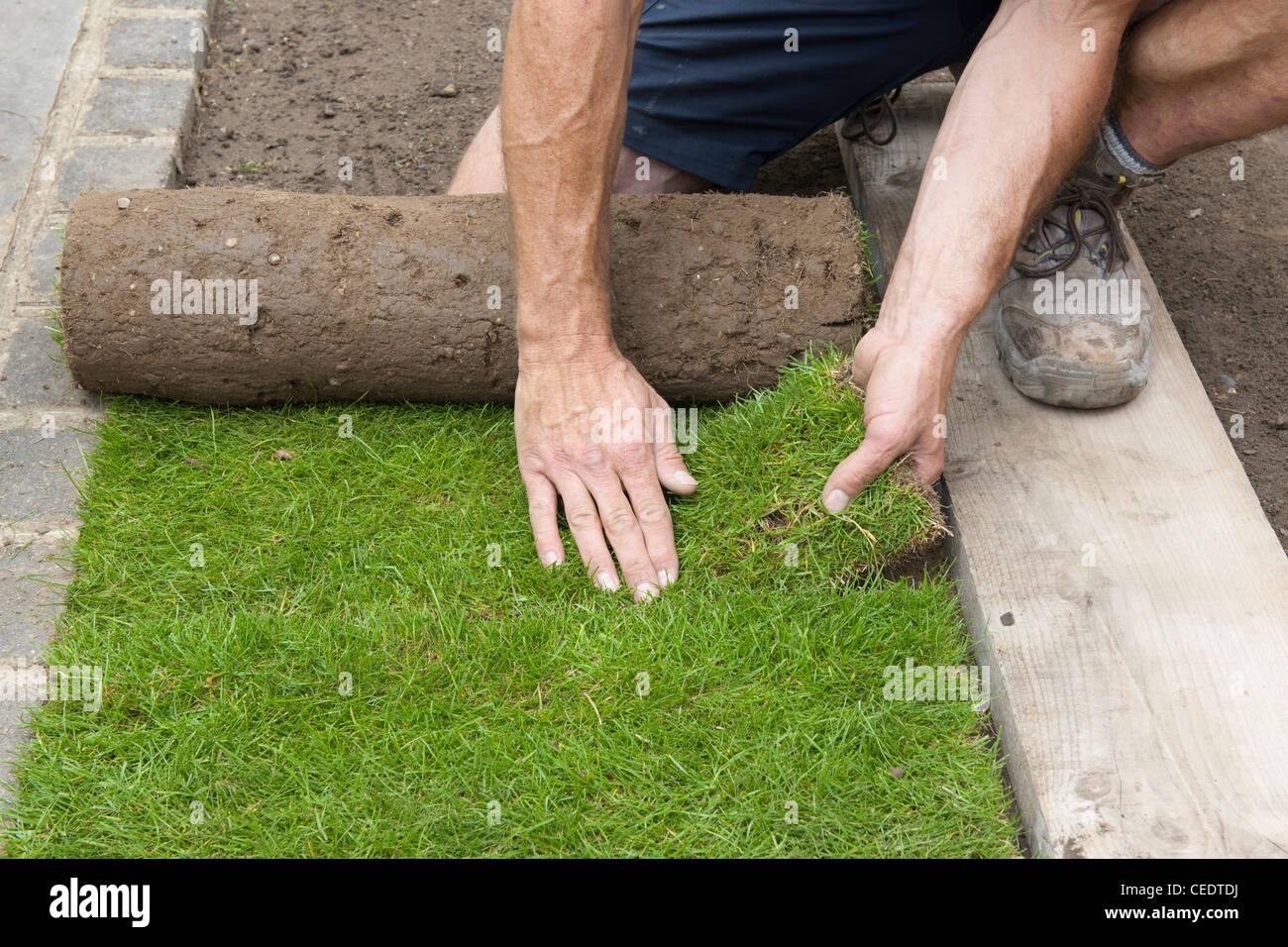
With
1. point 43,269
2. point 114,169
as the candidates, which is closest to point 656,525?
point 43,269

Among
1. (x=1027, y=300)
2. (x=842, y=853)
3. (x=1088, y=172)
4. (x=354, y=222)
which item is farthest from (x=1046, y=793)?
(x=354, y=222)

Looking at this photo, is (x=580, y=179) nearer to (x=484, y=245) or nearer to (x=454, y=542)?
(x=484, y=245)

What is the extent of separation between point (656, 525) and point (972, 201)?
0.98 meters

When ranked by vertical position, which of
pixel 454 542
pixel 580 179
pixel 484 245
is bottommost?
pixel 454 542

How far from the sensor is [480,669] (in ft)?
7.47

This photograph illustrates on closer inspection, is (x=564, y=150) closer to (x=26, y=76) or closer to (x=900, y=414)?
(x=900, y=414)

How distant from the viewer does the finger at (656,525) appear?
2434mm

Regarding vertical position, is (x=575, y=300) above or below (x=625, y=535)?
above

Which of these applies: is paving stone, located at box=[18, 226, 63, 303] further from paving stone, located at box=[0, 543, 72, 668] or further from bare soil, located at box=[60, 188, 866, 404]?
paving stone, located at box=[0, 543, 72, 668]

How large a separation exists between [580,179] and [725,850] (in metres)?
1.41

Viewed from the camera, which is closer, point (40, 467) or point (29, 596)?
point (29, 596)

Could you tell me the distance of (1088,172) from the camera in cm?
286

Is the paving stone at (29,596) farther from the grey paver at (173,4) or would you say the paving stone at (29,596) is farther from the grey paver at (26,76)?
the grey paver at (173,4)

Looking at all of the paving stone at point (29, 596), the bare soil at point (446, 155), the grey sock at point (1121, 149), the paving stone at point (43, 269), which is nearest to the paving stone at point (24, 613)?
the paving stone at point (29, 596)
